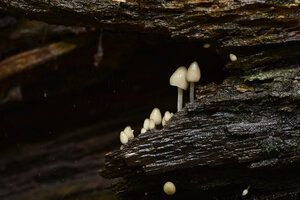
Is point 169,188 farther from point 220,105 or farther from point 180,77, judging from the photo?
point 180,77

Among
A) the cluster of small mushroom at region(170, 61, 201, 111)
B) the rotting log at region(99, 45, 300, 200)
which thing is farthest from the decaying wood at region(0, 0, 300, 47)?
the cluster of small mushroom at region(170, 61, 201, 111)

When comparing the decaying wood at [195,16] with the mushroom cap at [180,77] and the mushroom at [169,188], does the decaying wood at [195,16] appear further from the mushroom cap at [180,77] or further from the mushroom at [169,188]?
the mushroom at [169,188]

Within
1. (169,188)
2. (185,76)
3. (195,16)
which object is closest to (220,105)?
(185,76)

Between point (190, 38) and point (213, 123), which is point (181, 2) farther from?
point (213, 123)

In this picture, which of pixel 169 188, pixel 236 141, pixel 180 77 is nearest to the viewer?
pixel 236 141

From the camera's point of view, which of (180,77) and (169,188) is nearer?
(169,188)

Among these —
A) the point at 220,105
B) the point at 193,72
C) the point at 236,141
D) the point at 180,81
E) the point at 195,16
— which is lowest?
the point at 236,141

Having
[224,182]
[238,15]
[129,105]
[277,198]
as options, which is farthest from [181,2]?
[129,105]

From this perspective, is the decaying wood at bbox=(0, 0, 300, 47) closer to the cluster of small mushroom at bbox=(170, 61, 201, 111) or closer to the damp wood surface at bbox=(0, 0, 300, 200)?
the damp wood surface at bbox=(0, 0, 300, 200)
